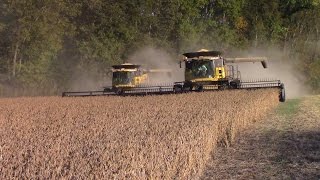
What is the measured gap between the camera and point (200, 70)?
27.9 meters

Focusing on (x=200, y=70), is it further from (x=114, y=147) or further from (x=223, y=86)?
(x=114, y=147)

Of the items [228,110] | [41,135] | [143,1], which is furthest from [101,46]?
[41,135]

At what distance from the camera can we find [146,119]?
36.6 ft

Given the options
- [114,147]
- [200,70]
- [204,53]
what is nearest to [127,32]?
[204,53]

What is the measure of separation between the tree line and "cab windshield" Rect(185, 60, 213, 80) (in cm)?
1615

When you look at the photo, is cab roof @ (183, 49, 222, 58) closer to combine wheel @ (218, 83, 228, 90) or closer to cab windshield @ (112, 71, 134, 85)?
combine wheel @ (218, 83, 228, 90)

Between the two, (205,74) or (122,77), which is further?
(122,77)

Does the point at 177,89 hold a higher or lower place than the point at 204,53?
lower

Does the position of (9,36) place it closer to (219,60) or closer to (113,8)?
(113,8)

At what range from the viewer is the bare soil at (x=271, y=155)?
25.0 feet

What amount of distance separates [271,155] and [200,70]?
19024 mm

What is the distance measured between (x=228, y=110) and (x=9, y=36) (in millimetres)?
31331

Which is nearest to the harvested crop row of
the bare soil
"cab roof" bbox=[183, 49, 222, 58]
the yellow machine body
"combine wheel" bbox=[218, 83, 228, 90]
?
the bare soil

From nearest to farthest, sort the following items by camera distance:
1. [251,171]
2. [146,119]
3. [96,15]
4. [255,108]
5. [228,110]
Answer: [251,171] → [146,119] → [228,110] → [255,108] → [96,15]
